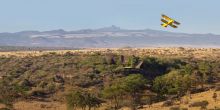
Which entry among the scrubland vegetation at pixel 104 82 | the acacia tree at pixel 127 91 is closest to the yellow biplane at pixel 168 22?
the scrubland vegetation at pixel 104 82

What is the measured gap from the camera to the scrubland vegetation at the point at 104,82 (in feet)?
230

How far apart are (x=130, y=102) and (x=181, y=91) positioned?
24.6 feet

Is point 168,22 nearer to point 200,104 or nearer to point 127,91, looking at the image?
point 200,104

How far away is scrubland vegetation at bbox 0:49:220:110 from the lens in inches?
2756

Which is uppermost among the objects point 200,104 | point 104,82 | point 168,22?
point 168,22

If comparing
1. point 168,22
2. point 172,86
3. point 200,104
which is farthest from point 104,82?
point 168,22

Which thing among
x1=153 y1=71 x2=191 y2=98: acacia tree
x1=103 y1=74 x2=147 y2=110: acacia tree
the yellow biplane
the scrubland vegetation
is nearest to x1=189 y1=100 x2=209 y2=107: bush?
the scrubland vegetation

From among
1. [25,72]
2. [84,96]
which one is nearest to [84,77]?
[25,72]

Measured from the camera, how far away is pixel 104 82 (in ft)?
320

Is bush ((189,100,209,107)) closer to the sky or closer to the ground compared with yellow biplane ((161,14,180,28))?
closer to the ground

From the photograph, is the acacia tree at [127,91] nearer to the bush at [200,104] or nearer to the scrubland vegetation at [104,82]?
the scrubland vegetation at [104,82]

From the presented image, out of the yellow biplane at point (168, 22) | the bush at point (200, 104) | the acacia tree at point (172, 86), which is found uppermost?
the yellow biplane at point (168, 22)

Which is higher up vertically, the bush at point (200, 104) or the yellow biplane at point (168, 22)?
the yellow biplane at point (168, 22)

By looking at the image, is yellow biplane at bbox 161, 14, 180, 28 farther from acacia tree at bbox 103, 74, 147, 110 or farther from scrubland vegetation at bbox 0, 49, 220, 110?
acacia tree at bbox 103, 74, 147, 110
